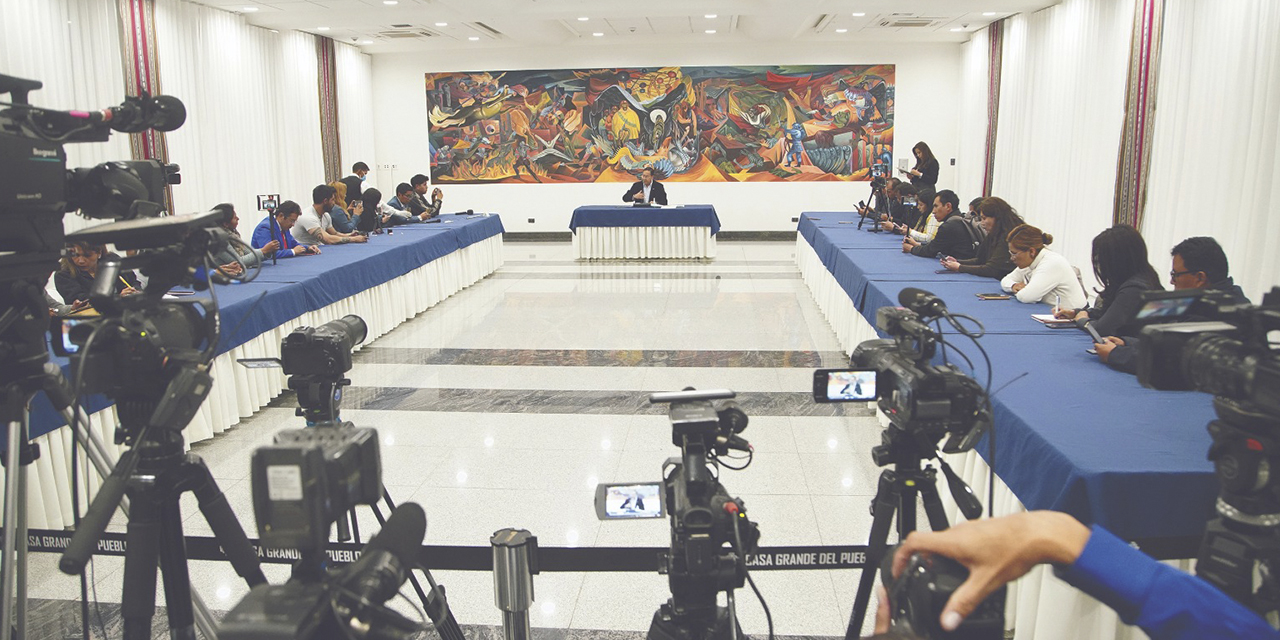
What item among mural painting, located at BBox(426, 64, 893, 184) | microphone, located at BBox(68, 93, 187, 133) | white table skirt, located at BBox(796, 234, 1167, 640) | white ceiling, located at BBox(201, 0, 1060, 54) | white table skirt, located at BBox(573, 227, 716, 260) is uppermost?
white ceiling, located at BBox(201, 0, 1060, 54)

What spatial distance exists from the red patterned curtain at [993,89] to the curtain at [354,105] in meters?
8.53

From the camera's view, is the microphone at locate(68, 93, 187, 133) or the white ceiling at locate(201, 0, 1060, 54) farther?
the white ceiling at locate(201, 0, 1060, 54)

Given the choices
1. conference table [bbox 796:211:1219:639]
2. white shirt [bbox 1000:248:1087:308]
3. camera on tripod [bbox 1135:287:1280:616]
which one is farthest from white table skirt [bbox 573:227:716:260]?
camera on tripod [bbox 1135:287:1280:616]

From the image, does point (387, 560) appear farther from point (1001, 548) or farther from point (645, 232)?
point (645, 232)

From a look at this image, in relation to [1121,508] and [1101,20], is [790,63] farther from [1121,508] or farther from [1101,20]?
[1121,508]

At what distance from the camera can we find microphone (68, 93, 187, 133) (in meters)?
1.87

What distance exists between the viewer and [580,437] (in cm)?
421

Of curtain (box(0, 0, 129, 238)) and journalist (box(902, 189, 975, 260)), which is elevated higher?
curtain (box(0, 0, 129, 238))

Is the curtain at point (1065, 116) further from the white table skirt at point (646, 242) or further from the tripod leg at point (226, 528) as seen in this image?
the tripod leg at point (226, 528)

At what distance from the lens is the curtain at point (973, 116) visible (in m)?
11.9

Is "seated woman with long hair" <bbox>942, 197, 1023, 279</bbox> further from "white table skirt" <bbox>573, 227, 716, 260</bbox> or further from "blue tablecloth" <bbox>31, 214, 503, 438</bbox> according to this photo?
"white table skirt" <bbox>573, 227, 716, 260</bbox>

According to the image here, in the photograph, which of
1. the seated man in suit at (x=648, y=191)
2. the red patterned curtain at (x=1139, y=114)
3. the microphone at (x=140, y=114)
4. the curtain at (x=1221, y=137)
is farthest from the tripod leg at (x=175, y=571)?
the seated man in suit at (x=648, y=191)

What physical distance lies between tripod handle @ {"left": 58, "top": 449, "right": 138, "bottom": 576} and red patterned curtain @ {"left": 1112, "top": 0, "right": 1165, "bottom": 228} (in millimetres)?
7480

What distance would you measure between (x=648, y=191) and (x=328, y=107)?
190 inches
